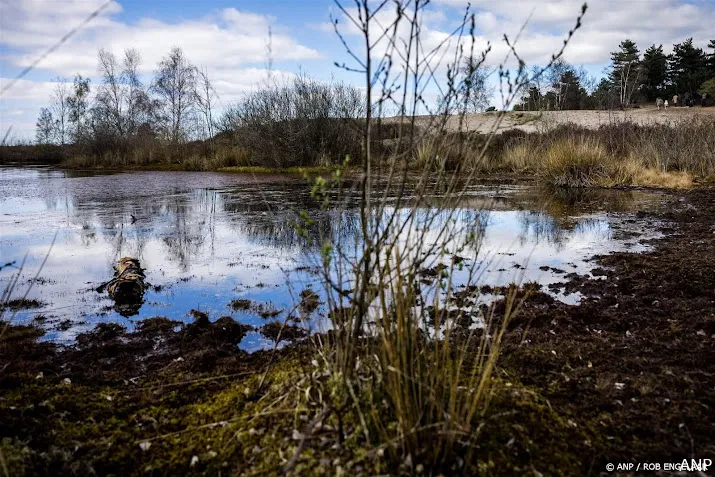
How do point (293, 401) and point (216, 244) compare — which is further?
point (216, 244)

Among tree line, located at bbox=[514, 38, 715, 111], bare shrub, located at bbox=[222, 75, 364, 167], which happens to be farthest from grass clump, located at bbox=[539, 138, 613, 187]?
tree line, located at bbox=[514, 38, 715, 111]

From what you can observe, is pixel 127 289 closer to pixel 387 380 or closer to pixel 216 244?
pixel 216 244

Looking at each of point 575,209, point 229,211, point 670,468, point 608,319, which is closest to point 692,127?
point 575,209

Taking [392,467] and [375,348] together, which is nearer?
[392,467]

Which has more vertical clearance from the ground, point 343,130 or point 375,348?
point 343,130

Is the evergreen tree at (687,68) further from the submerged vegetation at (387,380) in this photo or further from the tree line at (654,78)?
the submerged vegetation at (387,380)

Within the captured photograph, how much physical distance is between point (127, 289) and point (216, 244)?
2.45 m

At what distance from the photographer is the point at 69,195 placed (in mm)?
13758

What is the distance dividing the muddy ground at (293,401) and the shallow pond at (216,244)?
45 cm

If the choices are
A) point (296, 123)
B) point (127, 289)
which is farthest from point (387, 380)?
point (296, 123)

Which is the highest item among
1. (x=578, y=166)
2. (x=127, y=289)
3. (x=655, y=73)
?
(x=655, y=73)

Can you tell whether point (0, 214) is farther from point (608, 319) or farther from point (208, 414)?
point (608, 319)

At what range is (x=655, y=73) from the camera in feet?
174

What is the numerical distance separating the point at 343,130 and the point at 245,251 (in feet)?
48.7
